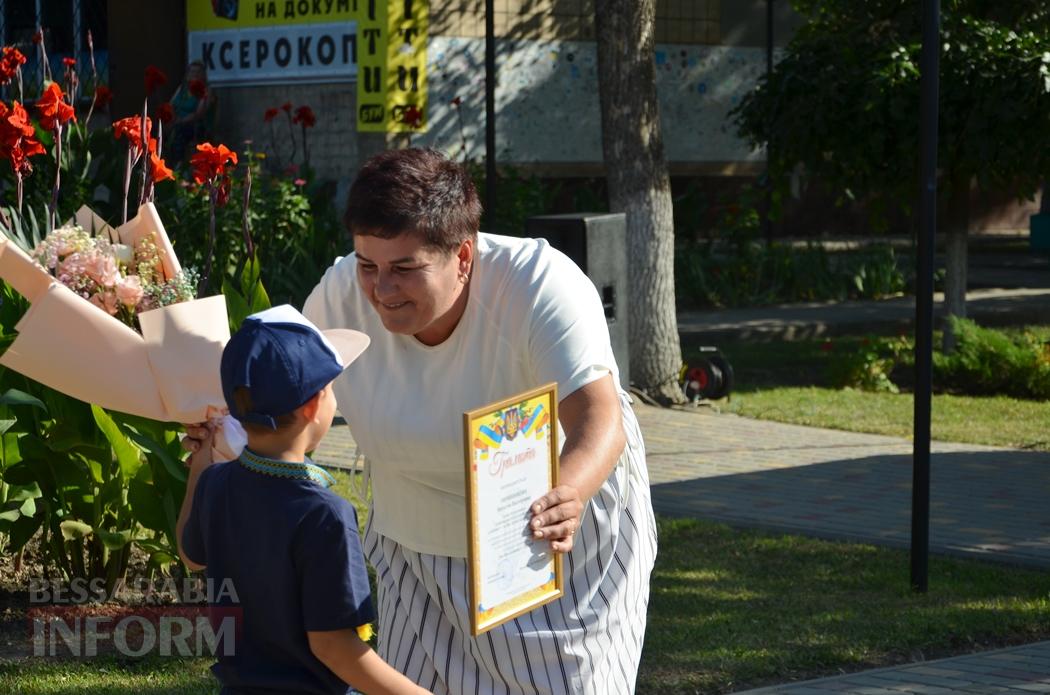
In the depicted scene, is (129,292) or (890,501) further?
(890,501)

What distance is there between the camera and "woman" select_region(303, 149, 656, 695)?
3.03 m

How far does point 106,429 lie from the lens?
18.3 feet

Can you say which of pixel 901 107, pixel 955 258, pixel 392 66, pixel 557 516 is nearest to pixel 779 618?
pixel 557 516

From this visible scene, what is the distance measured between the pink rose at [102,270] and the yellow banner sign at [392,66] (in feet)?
44.6

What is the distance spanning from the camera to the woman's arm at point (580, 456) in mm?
2844

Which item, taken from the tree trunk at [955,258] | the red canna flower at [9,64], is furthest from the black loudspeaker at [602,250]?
the tree trunk at [955,258]

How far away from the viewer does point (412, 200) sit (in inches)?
117

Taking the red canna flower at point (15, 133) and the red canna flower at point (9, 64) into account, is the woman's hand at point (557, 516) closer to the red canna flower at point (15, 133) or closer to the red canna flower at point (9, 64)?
the red canna flower at point (15, 133)

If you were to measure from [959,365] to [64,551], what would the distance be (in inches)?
338

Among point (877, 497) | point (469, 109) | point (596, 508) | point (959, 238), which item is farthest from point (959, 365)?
point (596, 508)

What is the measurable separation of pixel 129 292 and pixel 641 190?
8.85 metres

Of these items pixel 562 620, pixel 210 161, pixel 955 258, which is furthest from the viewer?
pixel 955 258

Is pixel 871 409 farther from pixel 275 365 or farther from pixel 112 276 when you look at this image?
pixel 275 365

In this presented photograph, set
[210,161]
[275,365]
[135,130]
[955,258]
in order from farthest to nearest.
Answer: [955,258]
[210,161]
[135,130]
[275,365]
